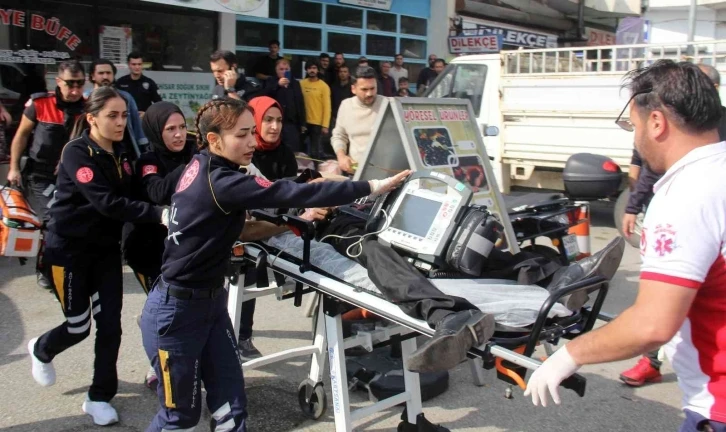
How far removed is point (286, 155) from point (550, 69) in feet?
18.9

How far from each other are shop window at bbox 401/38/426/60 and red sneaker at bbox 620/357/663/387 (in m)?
13.4

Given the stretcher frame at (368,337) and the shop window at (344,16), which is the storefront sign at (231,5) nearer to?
the shop window at (344,16)

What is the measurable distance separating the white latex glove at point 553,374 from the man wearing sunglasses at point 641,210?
7.54ft

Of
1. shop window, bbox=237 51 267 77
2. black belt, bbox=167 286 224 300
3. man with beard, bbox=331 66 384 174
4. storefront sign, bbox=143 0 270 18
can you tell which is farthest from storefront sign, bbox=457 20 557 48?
black belt, bbox=167 286 224 300

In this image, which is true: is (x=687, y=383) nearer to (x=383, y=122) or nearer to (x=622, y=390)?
(x=622, y=390)

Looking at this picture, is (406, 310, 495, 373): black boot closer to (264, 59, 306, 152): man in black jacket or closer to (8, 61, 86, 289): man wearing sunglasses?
(8, 61, 86, 289): man wearing sunglasses

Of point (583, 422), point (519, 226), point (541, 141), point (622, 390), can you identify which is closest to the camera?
point (583, 422)

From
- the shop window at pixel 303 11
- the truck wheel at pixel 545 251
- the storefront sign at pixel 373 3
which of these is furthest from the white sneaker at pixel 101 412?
the storefront sign at pixel 373 3

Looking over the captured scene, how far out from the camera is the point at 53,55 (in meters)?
→ 10.0

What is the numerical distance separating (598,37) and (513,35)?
226 inches

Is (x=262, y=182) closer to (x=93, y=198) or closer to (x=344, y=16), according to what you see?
(x=93, y=198)

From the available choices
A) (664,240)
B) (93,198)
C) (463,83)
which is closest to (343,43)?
(463,83)

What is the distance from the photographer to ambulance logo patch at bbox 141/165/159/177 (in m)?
4.04

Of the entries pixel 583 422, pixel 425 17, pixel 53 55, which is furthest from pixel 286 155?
pixel 425 17
